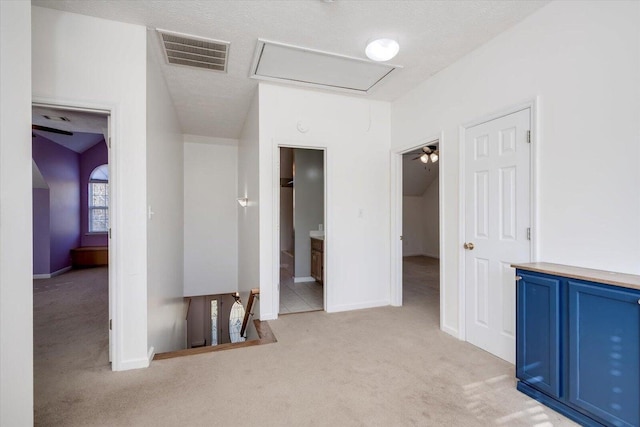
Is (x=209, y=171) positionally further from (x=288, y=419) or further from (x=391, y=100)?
(x=288, y=419)

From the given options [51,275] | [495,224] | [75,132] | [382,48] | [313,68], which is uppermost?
[75,132]

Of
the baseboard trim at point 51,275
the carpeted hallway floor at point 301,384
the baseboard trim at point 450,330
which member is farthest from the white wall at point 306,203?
the baseboard trim at point 51,275

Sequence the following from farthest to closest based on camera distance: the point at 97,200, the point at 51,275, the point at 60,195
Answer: the point at 97,200 < the point at 60,195 < the point at 51,275

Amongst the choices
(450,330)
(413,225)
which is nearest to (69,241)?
(450,330)

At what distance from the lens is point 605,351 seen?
1653 mm

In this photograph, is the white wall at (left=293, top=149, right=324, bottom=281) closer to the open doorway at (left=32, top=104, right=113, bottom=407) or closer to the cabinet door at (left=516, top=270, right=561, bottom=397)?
the open doorway at (left=32, top=104, right=113, bottom=407)

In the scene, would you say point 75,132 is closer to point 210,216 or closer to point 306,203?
point 210,216

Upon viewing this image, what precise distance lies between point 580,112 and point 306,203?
15.1 feet

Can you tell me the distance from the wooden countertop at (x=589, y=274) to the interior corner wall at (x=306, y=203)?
4.29 meters

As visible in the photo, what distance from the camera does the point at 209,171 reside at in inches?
241

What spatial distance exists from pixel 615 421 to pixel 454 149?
7.75 ft

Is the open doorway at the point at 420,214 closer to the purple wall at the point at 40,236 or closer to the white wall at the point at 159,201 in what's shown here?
the white wall at the point at 159,201

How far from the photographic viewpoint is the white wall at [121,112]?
233 centimetres
